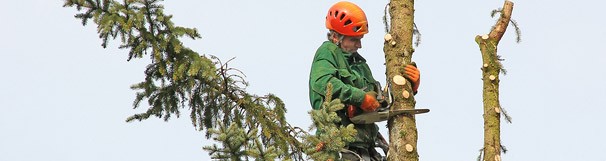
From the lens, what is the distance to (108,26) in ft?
36.7

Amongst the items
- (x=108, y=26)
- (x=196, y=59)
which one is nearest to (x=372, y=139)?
(x=196, y=59)

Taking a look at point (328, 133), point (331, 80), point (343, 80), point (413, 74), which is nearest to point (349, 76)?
point (343, 80)

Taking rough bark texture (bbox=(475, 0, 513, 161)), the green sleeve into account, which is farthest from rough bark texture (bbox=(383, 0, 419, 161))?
rough bark texture (bbox=(475, 0, 513, 161))

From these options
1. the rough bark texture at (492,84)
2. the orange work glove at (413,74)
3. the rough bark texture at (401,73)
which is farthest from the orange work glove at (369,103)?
the rough bark texture at (492,84)

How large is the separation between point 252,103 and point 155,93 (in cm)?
80

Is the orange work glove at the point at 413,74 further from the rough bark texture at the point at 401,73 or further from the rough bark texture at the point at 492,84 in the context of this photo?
the rough bark texture at the point at 492,84

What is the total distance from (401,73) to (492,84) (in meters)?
0.83

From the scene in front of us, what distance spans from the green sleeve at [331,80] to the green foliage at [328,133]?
A: 658mm

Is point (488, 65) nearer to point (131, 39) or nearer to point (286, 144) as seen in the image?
point (286, 144)

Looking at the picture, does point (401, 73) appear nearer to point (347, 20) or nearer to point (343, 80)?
point (343, 80)

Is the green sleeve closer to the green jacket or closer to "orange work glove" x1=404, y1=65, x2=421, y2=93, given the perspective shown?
the green jacket

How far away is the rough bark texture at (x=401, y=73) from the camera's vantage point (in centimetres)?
1161

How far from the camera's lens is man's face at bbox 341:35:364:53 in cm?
1202

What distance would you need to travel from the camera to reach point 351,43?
12.0 meters
